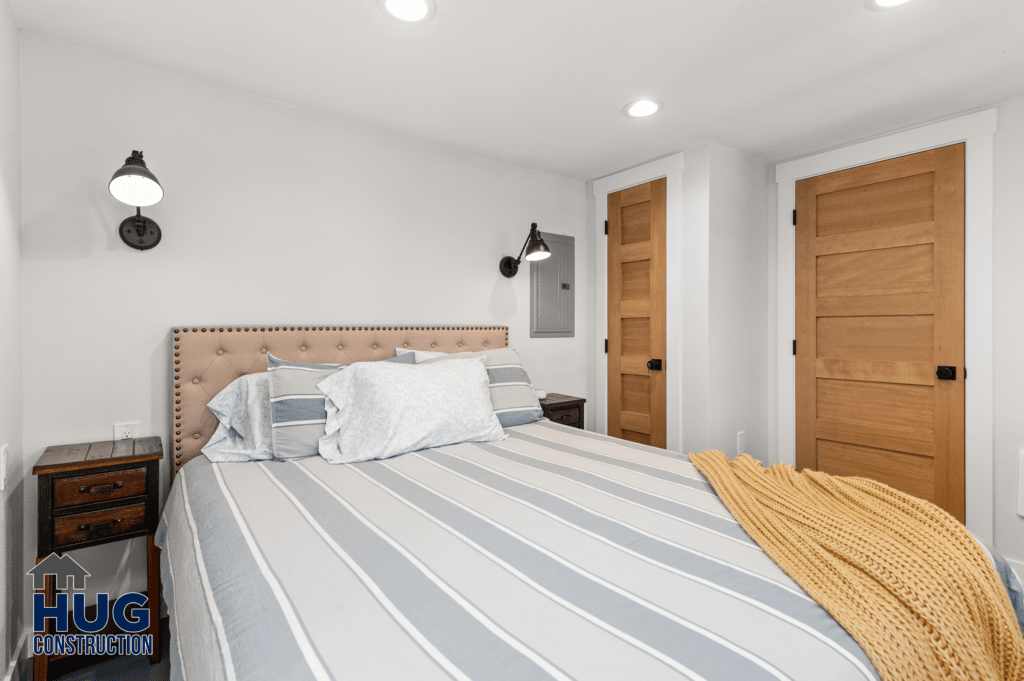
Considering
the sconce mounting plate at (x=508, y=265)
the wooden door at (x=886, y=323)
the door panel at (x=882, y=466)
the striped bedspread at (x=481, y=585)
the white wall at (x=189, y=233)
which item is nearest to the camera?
the striped bedspread at (x=481, y=585)

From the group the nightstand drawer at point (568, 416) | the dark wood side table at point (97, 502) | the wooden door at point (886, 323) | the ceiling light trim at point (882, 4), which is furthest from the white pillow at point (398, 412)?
the wooden door at point (886, 323)

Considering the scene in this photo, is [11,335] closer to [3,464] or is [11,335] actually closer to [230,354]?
[3,464]

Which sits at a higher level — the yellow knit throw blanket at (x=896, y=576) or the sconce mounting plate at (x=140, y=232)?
the sconce mounting plate at (x=140, y=232)

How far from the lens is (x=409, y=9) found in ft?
5.83

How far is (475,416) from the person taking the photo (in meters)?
2.26

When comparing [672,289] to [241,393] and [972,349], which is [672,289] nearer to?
[972,349]

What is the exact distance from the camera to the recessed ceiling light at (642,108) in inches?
98.6

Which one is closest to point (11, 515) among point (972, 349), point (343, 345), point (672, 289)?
point (343, 345)

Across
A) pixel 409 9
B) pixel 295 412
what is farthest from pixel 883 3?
pixel 295 412

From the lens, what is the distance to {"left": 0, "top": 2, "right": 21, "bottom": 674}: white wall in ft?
5.37

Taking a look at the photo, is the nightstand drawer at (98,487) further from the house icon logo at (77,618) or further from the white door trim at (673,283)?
the white door trim at (673,283)

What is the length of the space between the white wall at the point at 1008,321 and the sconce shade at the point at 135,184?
12.3 feet

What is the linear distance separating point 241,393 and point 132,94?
4.32ft

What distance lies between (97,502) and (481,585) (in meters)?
1.59
